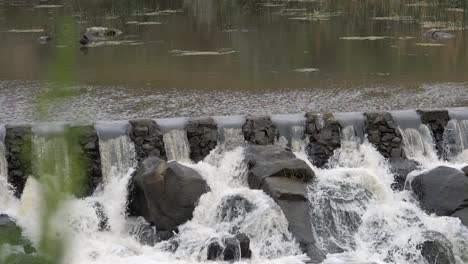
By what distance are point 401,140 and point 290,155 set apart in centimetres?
220

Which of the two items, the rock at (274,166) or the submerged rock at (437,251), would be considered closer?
the submerged rock at (437,251)

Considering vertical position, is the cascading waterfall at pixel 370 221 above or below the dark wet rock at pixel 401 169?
below

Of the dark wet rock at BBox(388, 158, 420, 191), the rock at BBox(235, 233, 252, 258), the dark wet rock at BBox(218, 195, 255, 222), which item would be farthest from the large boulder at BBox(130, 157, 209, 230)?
the dark wet rock at BBox(388, 158, 420, 191)

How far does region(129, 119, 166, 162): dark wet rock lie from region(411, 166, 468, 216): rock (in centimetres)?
391

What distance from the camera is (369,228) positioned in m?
9.30

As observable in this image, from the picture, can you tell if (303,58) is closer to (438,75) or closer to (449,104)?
(438,75)

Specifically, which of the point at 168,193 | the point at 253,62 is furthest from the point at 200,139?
the point at 253,62

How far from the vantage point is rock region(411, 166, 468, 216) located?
9445 millimetres

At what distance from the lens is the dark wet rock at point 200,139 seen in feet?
35.3

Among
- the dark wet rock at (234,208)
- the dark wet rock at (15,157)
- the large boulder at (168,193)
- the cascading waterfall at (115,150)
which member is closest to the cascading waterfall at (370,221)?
the dark wet rock at (234,208)

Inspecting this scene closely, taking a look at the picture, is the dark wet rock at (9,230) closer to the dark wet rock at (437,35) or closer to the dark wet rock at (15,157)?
the dark wet rock at (15,157)

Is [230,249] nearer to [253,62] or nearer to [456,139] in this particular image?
[456,139]

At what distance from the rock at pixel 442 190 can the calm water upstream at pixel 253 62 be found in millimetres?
3881

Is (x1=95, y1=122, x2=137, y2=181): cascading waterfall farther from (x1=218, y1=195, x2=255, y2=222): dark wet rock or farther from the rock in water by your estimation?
the rock in water
